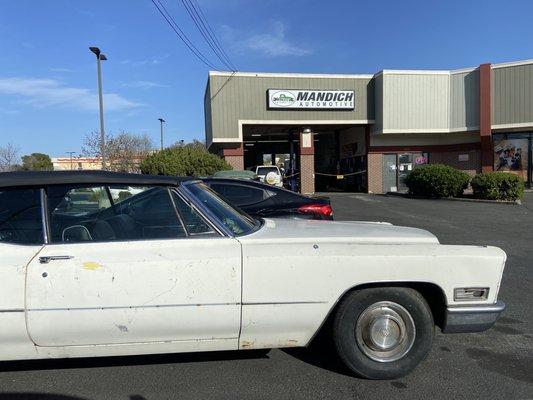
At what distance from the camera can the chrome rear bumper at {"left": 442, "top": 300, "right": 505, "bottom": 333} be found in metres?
3.44

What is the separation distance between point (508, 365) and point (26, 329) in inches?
142

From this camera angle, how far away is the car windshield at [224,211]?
141 inches

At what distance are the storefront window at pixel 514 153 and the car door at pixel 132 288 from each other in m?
25.0

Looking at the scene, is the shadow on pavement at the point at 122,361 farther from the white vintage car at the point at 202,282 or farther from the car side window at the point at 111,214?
the car side window at the point at 111,214

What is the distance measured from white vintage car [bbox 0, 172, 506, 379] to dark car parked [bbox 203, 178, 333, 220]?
3358mm

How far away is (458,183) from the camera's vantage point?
1998 cm

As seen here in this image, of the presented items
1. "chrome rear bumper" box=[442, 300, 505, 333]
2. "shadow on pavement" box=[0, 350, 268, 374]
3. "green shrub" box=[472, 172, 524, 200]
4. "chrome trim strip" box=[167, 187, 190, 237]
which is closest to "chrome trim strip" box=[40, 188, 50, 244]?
"chrome trim strip" box=[167, 187, 190, 237]

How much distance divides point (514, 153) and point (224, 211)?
24.9m

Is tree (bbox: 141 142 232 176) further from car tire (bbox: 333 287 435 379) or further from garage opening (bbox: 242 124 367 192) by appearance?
car tire (bbox: 333 287 435 379)

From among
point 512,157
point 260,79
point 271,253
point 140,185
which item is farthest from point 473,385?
point 512,157

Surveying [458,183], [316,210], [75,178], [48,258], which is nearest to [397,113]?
[458,183]

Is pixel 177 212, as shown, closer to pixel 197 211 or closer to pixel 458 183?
pixel 197 211

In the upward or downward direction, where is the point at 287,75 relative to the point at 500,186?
upward

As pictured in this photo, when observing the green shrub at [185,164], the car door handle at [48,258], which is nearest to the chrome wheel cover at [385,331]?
the car door handle at [48,258]
